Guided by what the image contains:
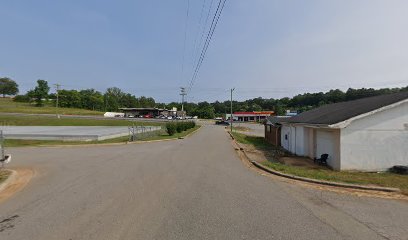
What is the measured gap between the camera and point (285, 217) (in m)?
6.74

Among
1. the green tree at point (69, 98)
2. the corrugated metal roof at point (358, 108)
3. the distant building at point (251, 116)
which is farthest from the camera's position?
the green tree at point (69, 98)

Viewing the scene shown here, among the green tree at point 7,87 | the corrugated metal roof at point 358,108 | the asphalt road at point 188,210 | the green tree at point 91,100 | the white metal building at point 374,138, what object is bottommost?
the asphalt road at point 188,210

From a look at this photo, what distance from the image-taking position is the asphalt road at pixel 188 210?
585cm

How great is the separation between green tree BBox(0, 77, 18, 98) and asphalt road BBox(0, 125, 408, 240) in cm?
20068

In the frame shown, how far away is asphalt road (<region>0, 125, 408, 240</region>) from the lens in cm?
585

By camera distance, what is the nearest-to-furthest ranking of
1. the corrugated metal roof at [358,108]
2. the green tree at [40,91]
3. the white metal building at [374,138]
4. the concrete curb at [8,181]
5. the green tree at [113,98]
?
the concrete curb at [8,181], the white metal building at [374,138], the corrugated metal roof at [358,108], the green tree at [40,91], the green tree at [113,98]

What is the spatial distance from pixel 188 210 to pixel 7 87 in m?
208

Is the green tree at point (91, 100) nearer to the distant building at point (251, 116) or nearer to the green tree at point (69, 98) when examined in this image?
the green tree at point (69, 98)

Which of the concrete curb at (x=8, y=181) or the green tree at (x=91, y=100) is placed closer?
the concrete curb at (x=8, y=181)

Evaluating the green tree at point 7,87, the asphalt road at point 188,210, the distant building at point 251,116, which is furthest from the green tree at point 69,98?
the asphalt road at point 188,210

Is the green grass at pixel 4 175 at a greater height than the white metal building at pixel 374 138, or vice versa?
the white metal building at pixel 374 138

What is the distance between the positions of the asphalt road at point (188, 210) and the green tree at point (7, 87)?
20068 cm

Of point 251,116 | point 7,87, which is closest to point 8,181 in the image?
point 251,116

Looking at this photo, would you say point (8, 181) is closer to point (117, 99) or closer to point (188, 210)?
point (188, 210)
